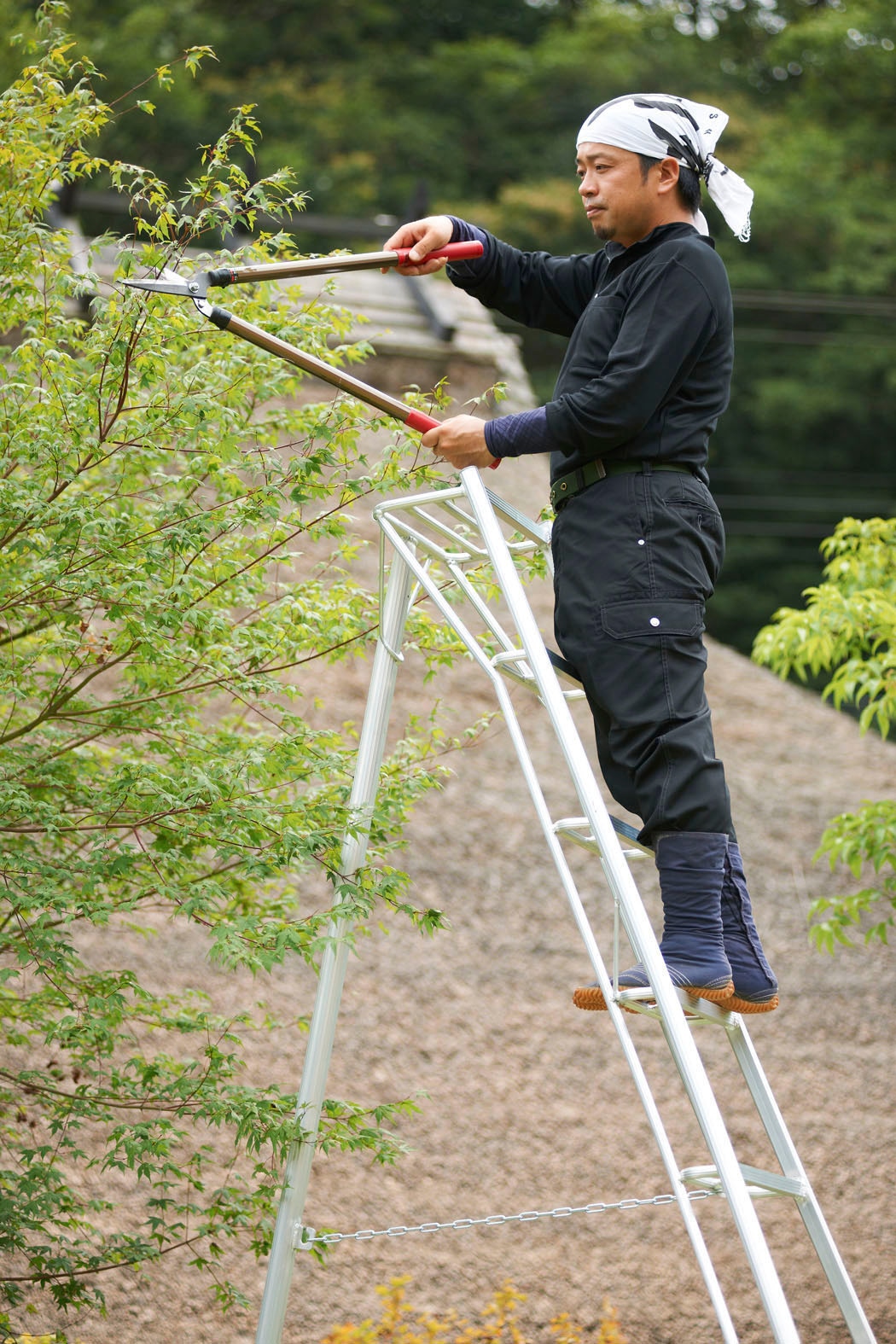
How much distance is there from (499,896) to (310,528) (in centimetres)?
409

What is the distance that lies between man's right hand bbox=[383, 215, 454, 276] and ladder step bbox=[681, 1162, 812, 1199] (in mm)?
1944

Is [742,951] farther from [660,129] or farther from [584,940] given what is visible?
[660,129]

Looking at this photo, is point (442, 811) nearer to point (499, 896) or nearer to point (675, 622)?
point (499, 896)

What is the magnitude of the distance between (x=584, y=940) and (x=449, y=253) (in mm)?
1584

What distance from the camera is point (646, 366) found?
2627mm

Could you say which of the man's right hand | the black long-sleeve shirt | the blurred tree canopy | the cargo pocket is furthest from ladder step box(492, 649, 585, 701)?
the blurred tree canopy

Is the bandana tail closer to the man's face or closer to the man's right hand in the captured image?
the man's face

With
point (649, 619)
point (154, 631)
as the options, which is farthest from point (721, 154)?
point (649, 619)

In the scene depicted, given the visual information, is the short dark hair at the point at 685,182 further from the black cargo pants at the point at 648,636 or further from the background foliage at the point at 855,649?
the background foliage at the point at 855,649

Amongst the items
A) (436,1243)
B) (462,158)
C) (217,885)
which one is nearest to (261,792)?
(217,885)

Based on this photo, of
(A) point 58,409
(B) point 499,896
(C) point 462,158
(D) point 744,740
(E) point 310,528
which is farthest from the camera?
(C) point 462,158

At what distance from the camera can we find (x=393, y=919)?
6871mm

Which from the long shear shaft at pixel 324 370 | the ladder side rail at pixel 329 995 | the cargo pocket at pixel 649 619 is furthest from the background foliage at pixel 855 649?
the long shear shaft at pixel 324 370

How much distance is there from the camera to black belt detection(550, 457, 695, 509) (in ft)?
9.07
